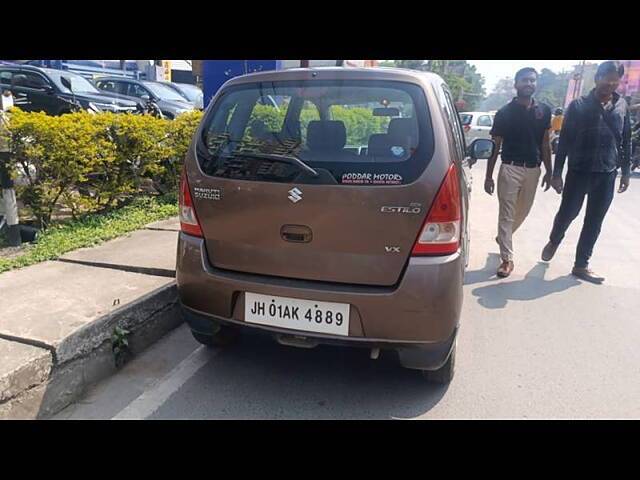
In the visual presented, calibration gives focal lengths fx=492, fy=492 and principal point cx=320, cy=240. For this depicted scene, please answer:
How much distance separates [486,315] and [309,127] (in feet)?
7.25

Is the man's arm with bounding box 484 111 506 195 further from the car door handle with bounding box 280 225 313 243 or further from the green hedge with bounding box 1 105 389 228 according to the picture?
the car door handle with bounding box 280 225 313 243

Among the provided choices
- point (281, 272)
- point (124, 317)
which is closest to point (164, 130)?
point (124, 317)

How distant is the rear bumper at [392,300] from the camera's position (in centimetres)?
236

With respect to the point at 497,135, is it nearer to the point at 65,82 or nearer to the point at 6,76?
the point at 65,82

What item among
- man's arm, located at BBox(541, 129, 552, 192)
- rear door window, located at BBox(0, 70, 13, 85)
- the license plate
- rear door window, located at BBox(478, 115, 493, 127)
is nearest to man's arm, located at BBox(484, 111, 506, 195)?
man's arm, located at BBox(541, 129, 552, 192)

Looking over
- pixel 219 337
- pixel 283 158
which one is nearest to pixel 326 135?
pixel 283 158

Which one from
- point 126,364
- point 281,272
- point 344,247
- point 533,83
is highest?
point 533,83

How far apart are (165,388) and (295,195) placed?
1339 mm

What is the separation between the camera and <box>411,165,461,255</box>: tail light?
2359mm

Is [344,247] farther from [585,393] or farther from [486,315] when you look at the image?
[486,315]

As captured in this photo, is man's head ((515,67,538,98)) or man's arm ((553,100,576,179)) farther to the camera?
man's arm ((553,100,576,179))

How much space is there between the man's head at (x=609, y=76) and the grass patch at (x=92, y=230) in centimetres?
467

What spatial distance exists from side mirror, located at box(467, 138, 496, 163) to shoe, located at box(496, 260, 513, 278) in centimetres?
110

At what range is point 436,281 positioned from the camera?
236 cm
